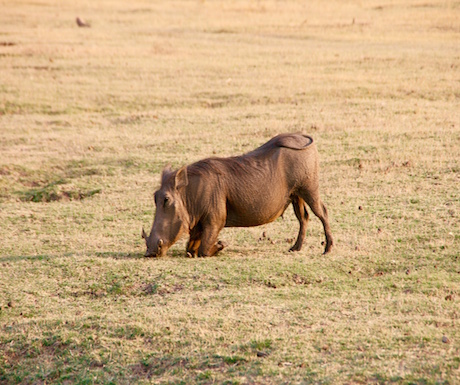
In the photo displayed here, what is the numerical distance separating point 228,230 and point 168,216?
1.60 meters

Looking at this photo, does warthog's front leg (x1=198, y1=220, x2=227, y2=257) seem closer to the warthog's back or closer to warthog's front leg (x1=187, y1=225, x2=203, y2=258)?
warthog's front leg (x1=187, y1=225, x2=203, y2=258)

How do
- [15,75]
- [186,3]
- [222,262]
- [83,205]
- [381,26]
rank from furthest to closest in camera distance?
[186,3]
[381,26]
[15,75]
[83,205]
[222,262]

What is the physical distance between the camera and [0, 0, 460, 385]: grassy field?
17.0 feet

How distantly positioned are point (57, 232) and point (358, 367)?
4.88 metres

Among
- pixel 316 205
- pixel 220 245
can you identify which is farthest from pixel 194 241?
pixel 316 205

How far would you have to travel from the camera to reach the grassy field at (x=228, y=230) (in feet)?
17.0

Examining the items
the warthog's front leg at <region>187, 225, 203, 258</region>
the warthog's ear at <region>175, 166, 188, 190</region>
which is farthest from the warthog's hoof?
the warthog's ear at <region>175, 166, 188, 190</region>

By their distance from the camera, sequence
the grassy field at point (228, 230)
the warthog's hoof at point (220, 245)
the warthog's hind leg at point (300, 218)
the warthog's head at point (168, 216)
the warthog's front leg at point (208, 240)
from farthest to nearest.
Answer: the warthog's hind leg at point (300, 218) → the warthog's hoof at point (220, 245) → the warthog's front leg at point (208, 240) → the warthog's head at point (168, 216) → the grassy field at point (228, 230)

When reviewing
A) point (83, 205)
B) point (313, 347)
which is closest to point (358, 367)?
point (313, 347)

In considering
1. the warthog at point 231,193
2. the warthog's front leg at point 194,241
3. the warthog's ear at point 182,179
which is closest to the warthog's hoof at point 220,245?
the warthog at point 231,193

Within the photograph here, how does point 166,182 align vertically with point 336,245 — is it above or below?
above

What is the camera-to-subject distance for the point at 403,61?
18.7 m

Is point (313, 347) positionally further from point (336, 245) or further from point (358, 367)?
point (336, 245)

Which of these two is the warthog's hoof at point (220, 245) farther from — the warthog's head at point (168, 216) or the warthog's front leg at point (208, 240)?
the warthog's head at point (168, 216)
